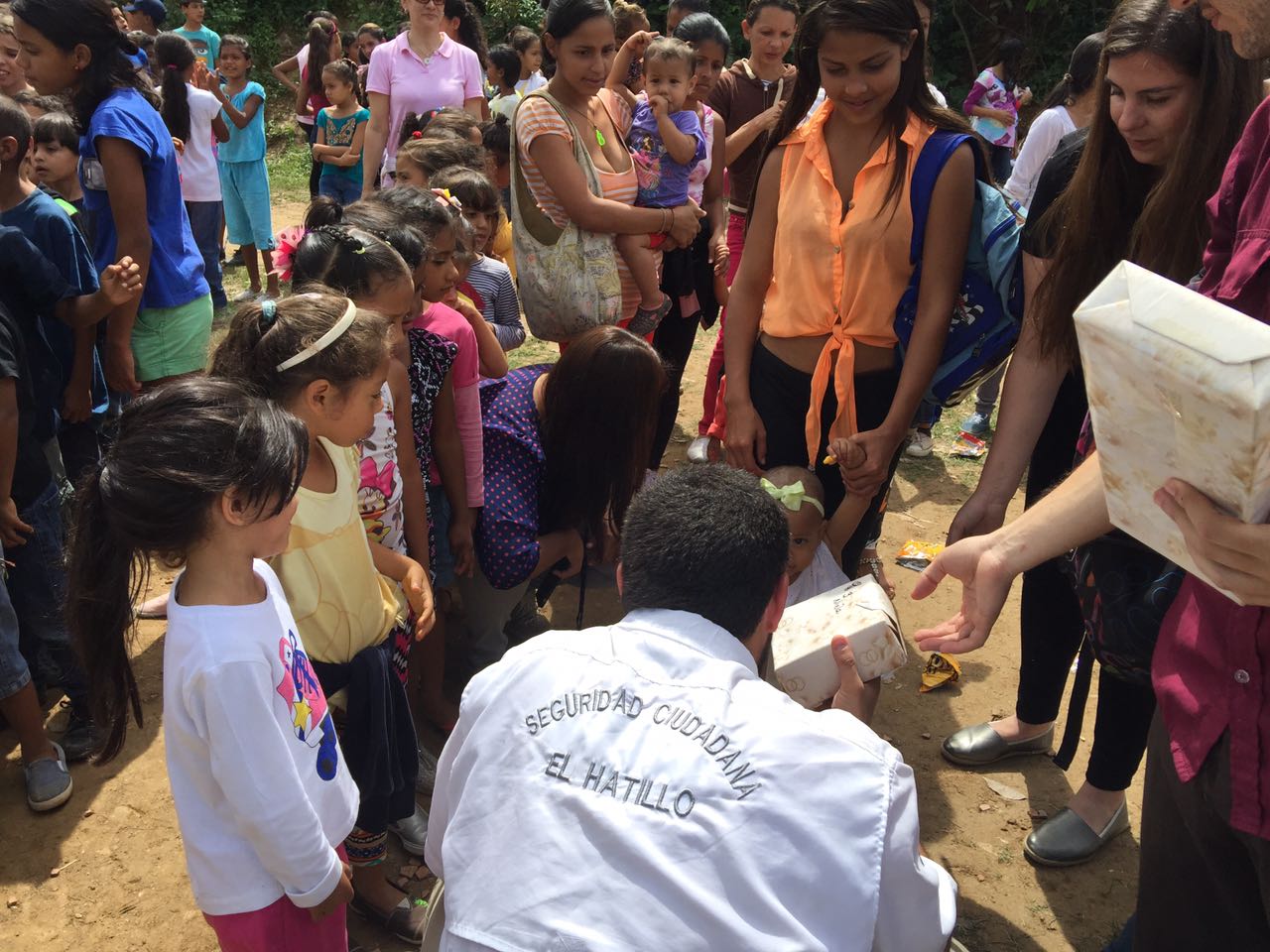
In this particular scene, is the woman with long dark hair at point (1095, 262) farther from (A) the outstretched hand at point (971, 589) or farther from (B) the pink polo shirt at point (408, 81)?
(B) the pink polo shirt at point (408, 81)

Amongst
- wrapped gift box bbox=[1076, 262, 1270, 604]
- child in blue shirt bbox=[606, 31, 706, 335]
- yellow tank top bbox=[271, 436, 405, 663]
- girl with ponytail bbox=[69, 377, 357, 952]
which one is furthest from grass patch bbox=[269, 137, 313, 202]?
wrapped gift box bbox=[1076, 262, 1270, 604]

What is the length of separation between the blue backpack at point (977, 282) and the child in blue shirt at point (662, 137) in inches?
68.3

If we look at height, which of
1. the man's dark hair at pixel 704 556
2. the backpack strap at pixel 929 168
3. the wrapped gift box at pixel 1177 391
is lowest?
the man's dark hair at pixel 704 556

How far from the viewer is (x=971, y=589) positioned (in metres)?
1.92

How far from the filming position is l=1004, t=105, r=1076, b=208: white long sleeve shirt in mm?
5395

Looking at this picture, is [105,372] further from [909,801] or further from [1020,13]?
[1020,13]

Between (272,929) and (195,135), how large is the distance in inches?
244

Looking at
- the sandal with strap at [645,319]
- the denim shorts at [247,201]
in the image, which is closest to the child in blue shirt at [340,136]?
the denim shorts at [247,201]

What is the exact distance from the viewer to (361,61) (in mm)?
11141

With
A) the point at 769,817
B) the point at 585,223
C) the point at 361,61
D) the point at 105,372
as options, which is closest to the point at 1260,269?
the point at 769,817

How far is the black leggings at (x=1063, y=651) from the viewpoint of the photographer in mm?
2697

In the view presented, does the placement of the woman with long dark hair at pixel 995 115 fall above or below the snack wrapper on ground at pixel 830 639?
below

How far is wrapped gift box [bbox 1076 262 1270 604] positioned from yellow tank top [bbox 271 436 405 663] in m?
1.57

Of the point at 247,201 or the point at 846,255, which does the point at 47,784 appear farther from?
the point at 247,201
